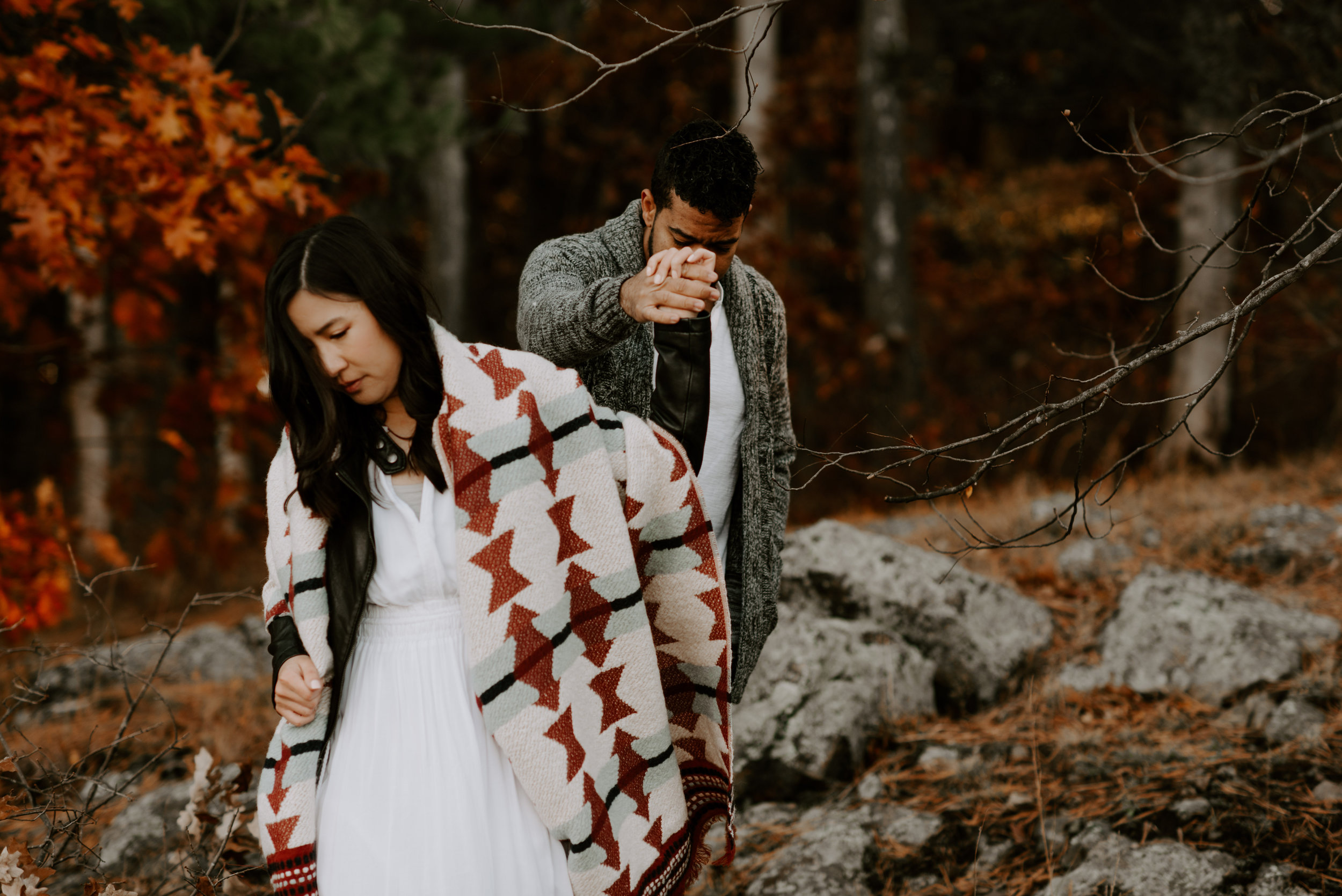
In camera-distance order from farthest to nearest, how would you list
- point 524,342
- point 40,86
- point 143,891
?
point 40,86 < point 143,891 < point 524,342

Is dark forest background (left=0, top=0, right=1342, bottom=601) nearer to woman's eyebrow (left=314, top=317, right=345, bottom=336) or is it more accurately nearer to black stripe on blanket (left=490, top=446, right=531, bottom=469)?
black stripe on blanket (left=490, top=446, right=531, bottom=469)

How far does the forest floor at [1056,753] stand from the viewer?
2.52m

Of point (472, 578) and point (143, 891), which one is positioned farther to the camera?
point (143, 891)

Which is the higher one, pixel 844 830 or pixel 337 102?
pixel 337 102

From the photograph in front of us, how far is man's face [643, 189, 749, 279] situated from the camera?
1.97 m

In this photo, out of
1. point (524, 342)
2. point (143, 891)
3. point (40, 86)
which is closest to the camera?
point (524, 342)

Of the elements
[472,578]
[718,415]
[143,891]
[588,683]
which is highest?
[718,415]

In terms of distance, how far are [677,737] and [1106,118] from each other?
856 centimetres

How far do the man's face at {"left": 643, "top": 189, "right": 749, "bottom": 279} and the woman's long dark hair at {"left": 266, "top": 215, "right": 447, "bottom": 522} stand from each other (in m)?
0.54

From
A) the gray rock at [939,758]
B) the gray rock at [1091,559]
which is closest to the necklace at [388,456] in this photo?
the gray rock at [939,758]

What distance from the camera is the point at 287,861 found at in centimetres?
159

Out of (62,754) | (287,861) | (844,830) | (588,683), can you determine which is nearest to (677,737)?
(588,683)

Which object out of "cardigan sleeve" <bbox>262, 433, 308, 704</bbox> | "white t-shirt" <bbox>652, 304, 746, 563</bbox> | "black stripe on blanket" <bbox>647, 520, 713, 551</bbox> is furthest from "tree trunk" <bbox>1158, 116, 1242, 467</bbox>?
"cardigan sleeve" <bbox>262, 433, 308, 704</bbox>

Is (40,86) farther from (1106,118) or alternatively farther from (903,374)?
(1106,118)
